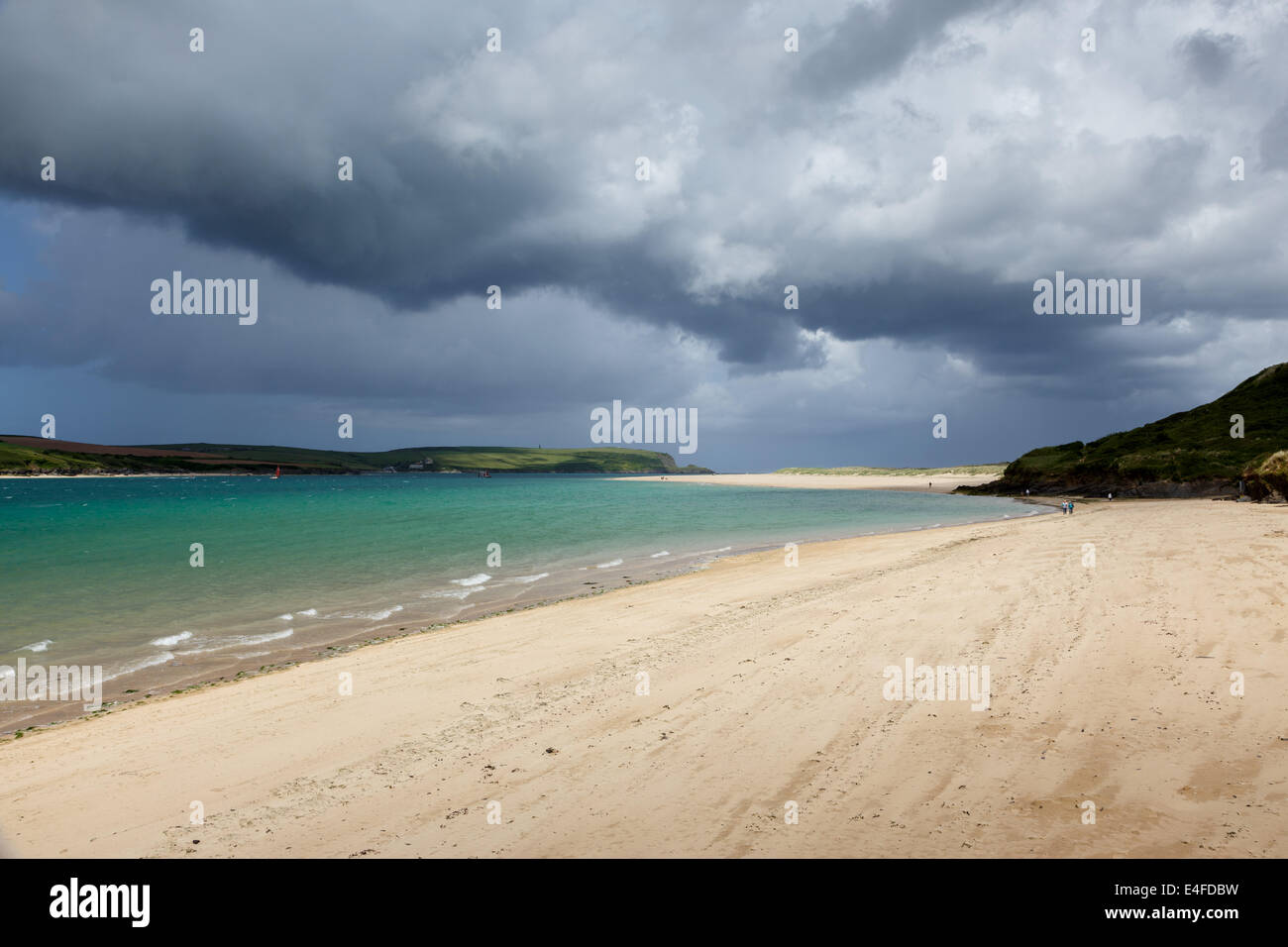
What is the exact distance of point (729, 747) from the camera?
7109 millimetres

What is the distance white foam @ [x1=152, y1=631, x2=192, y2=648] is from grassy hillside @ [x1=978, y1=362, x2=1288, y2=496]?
195 feet

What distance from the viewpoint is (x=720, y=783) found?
619 cm

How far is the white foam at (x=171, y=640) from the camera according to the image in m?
15.5

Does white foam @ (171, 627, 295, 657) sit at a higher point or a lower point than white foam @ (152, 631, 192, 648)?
lower

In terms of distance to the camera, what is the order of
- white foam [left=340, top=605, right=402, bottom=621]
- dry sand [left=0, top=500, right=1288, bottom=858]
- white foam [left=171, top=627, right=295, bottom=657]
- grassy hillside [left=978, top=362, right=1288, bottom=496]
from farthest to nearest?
grassy hillside [left=978, top=362, right=1288, bottom=496] < white foam [left=340, top=605, right=402, bottom=621] < white foam [left=171, top=627, right=295, bottom=657] < dry sand [left=0, top=500, right=1288, bottom=858]

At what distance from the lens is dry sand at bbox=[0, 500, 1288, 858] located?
5324 millimetres

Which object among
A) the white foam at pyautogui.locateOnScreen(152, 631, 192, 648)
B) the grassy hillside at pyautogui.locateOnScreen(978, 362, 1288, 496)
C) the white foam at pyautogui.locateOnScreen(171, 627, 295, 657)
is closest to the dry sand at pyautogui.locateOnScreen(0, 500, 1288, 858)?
the white foam at pyautogui.locateOnScreen(171, 627, 295, 657)

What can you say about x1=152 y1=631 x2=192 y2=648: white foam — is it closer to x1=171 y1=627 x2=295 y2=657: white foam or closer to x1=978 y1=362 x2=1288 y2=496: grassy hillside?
x1=171 y1=627 x2=295 y2=657: white foam

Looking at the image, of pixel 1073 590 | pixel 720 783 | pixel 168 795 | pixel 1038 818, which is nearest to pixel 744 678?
pixel 720 783

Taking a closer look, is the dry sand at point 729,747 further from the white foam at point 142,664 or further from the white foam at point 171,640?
the white foam at point 171,640
